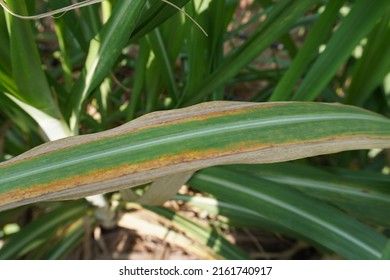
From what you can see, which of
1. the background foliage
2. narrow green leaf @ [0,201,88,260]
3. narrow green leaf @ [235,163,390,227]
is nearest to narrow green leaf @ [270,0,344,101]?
the background foliage

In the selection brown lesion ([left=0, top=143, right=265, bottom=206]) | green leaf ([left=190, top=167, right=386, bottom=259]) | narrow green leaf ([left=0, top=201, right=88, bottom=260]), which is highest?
brown lesion ([left=0, top=143, right=265, bottom=206])

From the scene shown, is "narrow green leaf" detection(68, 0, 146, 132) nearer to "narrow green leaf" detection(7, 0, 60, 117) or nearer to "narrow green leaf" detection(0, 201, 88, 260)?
"narrow green leaf" detection(7, 0, 60, 117)

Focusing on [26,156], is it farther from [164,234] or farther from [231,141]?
[164,234]

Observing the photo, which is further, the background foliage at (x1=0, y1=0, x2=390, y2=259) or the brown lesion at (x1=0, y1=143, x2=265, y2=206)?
the background foliage at (x1=0, y1=0, x2=390, y2=259)

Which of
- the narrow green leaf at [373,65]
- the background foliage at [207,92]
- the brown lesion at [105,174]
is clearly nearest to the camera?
the brown lesion at [105,174]

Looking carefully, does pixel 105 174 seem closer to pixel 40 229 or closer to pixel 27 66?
pixel 27 66

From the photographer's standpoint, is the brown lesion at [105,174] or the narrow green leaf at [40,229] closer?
the brown lesion at [105,174]

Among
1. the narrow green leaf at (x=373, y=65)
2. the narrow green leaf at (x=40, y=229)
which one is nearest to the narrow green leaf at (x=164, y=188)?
the narrow green leaf at (x=40, y=229)

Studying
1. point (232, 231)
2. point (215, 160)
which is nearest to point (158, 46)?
point (215, 160)

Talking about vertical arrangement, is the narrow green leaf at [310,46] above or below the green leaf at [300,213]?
above

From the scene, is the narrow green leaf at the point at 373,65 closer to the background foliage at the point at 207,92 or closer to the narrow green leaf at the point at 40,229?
the background foliage at the point at 207,92
